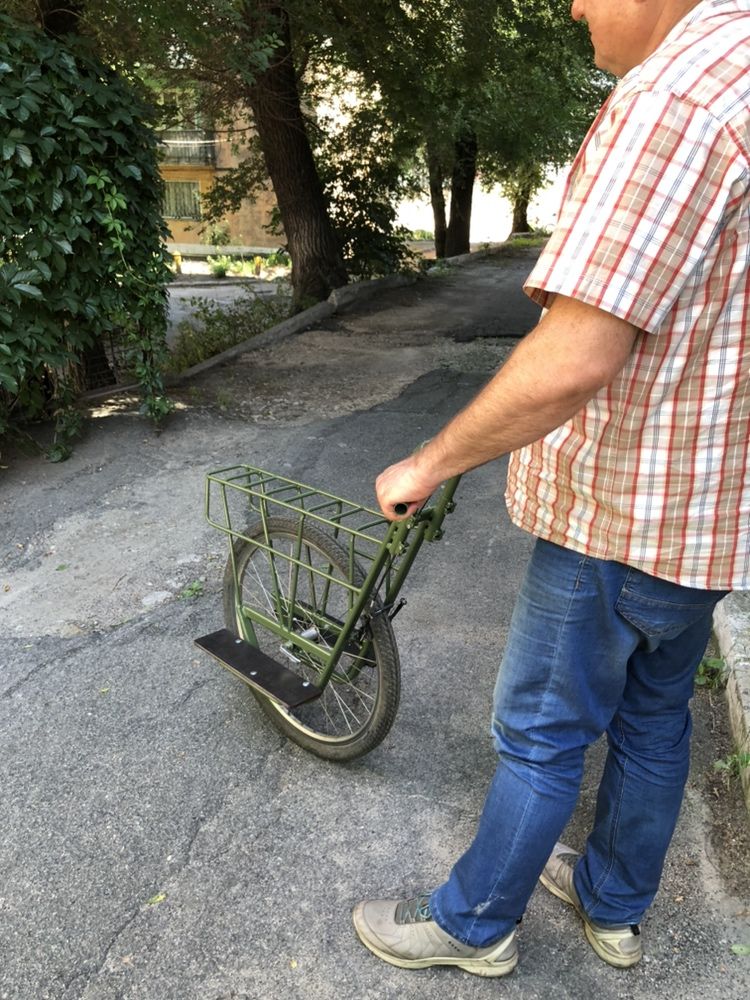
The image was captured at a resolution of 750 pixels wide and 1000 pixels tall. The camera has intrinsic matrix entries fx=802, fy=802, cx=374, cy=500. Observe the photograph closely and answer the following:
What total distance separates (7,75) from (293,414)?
292cm

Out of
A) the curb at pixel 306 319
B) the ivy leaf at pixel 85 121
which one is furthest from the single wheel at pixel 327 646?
the curb at pixel 306 319

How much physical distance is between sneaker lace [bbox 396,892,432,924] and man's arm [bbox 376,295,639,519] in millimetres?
1150

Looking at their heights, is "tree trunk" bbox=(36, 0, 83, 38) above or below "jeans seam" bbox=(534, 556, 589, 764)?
above

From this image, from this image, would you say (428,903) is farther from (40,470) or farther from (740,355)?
(40,470)

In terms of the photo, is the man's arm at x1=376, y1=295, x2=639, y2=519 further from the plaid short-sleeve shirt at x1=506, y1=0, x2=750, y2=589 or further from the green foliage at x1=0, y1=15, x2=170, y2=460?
the green foliage at x1=0, y1=15, x2=170, y2=460

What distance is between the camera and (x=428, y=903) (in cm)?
199

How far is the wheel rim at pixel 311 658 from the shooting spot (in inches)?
102

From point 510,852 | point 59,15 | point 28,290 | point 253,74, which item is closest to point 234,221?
point 253,74

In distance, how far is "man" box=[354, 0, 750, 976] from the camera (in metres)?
1.24

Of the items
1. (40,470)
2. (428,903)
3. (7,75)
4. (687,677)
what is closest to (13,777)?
(428,903)

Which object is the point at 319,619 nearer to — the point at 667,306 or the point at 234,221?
the point at 667,306

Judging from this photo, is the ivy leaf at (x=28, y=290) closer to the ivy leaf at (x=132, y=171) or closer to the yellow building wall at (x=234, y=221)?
the ivy leaf at (x=132, y=171)

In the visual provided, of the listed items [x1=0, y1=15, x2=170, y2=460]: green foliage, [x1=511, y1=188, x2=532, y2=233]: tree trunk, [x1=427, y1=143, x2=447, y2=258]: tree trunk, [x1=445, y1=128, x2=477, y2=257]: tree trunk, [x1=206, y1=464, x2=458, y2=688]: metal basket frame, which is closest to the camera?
[x1=206, y1=464, x2=458, y2=688]: metal basket frame

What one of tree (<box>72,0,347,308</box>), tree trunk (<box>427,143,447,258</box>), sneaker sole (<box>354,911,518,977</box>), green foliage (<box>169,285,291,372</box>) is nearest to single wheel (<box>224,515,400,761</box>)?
sneaker sole (<box>354,911,518,977</box>)
